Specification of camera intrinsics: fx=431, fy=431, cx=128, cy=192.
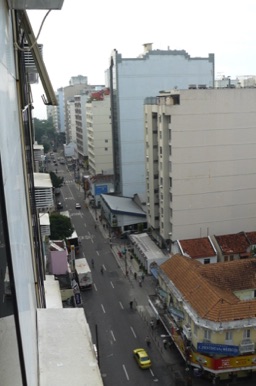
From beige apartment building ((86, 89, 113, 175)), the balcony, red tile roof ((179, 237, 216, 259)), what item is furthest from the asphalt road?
beige apartment building ((86, 89, 113, 175))

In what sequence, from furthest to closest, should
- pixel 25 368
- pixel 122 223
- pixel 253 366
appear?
1. pixel 122 223
2. pixel 253 366
3. pixel 25 368

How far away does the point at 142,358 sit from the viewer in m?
22.5

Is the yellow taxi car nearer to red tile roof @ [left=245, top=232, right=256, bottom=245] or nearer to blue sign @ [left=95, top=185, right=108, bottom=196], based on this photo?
red tile roof @ [left=245, top=232, right=256, bottom=245]

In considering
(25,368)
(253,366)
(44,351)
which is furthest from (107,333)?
(25,368)

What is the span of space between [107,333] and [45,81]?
72.7 ft

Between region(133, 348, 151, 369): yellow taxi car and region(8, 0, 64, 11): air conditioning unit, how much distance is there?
2097 cm

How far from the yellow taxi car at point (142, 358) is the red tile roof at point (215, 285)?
3654mm

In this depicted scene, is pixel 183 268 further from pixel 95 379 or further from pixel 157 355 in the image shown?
pixel 95 379

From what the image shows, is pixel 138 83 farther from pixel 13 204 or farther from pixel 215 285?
pixel 13 204

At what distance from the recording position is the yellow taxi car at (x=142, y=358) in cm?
2222

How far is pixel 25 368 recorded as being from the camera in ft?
9.78

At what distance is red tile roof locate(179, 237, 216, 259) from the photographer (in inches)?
1252

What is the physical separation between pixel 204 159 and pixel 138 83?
1452 centimetres

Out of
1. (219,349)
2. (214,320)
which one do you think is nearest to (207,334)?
(219,349)
